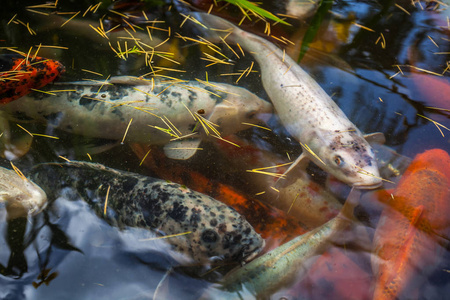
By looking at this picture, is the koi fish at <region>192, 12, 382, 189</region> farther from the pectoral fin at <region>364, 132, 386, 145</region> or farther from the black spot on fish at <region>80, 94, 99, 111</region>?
the black spot on fish at <region>80, 94, 99, 111</region>

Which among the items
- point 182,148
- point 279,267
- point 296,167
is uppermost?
point 296,167

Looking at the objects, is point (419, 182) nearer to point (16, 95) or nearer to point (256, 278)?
point (256, 278)

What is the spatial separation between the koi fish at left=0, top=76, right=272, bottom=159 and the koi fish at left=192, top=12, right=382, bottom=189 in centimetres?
28

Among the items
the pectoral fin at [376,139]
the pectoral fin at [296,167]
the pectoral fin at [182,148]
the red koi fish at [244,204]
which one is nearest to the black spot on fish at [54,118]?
the red koi fish at [244,204]

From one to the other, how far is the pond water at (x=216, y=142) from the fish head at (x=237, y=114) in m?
0.12

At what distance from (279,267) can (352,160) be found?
1248mm

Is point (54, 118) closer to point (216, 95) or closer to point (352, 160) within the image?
point (216, 95)

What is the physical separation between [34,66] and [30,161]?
3.16 ft

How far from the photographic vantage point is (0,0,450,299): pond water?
2.32m

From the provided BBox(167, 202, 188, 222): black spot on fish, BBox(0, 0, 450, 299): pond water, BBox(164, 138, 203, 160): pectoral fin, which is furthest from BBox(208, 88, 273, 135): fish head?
BBox(167, 202, 188, 222): black spot on fish

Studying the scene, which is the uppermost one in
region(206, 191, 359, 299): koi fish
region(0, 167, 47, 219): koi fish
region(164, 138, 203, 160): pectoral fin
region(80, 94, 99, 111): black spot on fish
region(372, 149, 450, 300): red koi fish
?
region(372, 149, 450, 300): red koi fish

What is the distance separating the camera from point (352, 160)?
10.3ft

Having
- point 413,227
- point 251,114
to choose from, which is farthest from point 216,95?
point 413,227

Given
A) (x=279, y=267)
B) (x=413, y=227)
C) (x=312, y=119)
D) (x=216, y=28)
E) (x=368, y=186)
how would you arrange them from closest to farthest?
(x=279, y=267) < (x=413, y=227) < (x=368, y=186) < (x=312, y=119) < (x=216, y=28)
